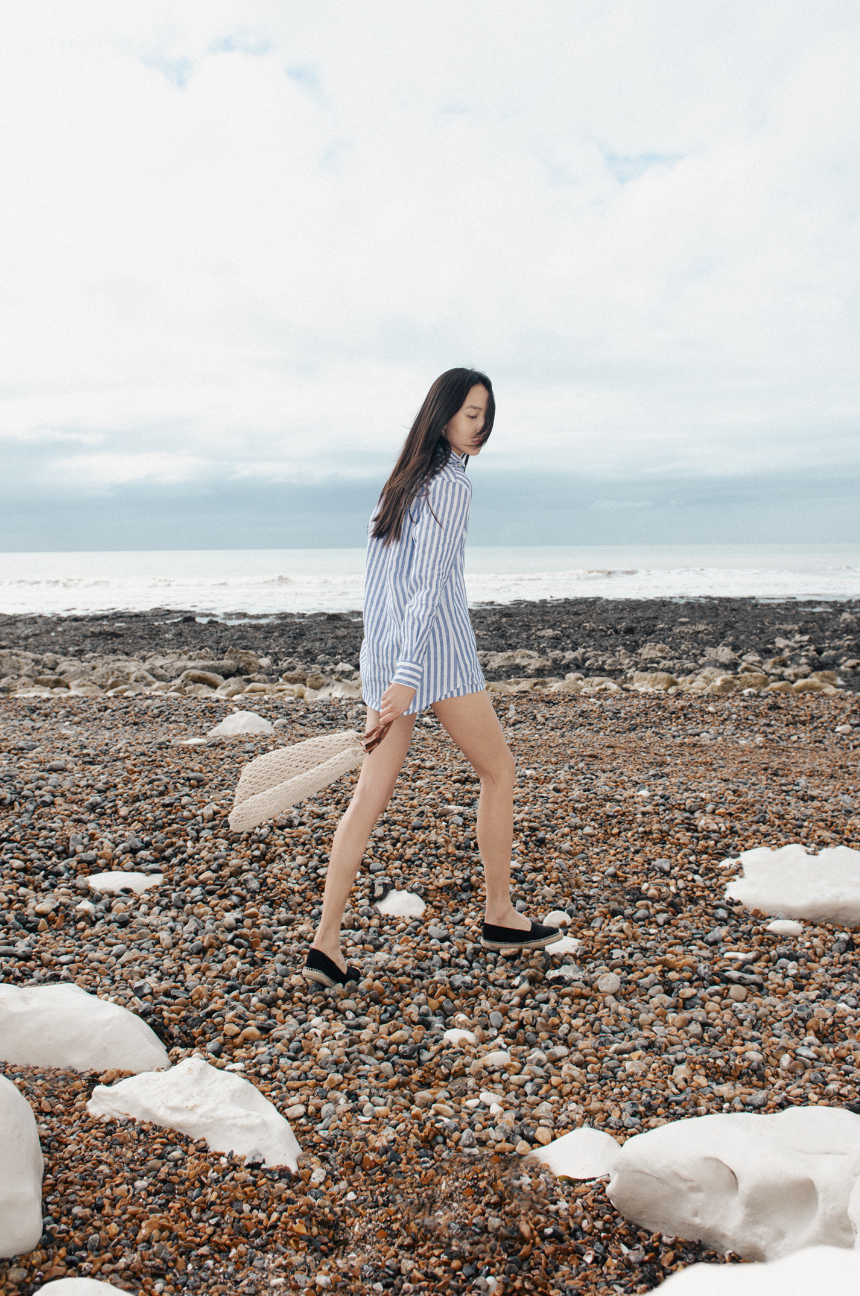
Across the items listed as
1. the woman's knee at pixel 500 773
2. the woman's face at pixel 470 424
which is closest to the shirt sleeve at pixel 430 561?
the woman's face at pixel 470 424

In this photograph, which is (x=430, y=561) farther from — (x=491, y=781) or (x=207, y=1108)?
(x=207, y=1108)

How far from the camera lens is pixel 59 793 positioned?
478 centimetres

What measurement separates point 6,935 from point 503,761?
2.13 m

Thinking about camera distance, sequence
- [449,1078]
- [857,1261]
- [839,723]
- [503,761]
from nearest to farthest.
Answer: [857,1261] < [449,1078] < [503,761] < [839,723]

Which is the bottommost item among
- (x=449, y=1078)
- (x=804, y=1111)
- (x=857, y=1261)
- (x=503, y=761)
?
(x=449, y=1078)

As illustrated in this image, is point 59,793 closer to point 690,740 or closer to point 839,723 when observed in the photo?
point 690,740

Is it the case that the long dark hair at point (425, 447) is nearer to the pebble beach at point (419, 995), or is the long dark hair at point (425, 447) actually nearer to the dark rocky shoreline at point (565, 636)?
the pebble beach at point (419, 995)

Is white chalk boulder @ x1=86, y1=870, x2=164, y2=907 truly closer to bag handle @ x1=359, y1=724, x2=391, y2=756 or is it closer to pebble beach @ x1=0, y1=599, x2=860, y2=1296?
pebble beach @ x1=0, y1=599, x2=860, y2=1296

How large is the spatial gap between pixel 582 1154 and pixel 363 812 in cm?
125

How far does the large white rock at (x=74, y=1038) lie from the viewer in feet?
8.20

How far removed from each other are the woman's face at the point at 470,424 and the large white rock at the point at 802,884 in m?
2.32

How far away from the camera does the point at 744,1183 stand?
6.21 feet

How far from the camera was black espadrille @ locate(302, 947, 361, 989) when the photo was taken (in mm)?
2990

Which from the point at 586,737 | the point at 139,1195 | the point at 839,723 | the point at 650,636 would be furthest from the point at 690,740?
the point at 650,636
